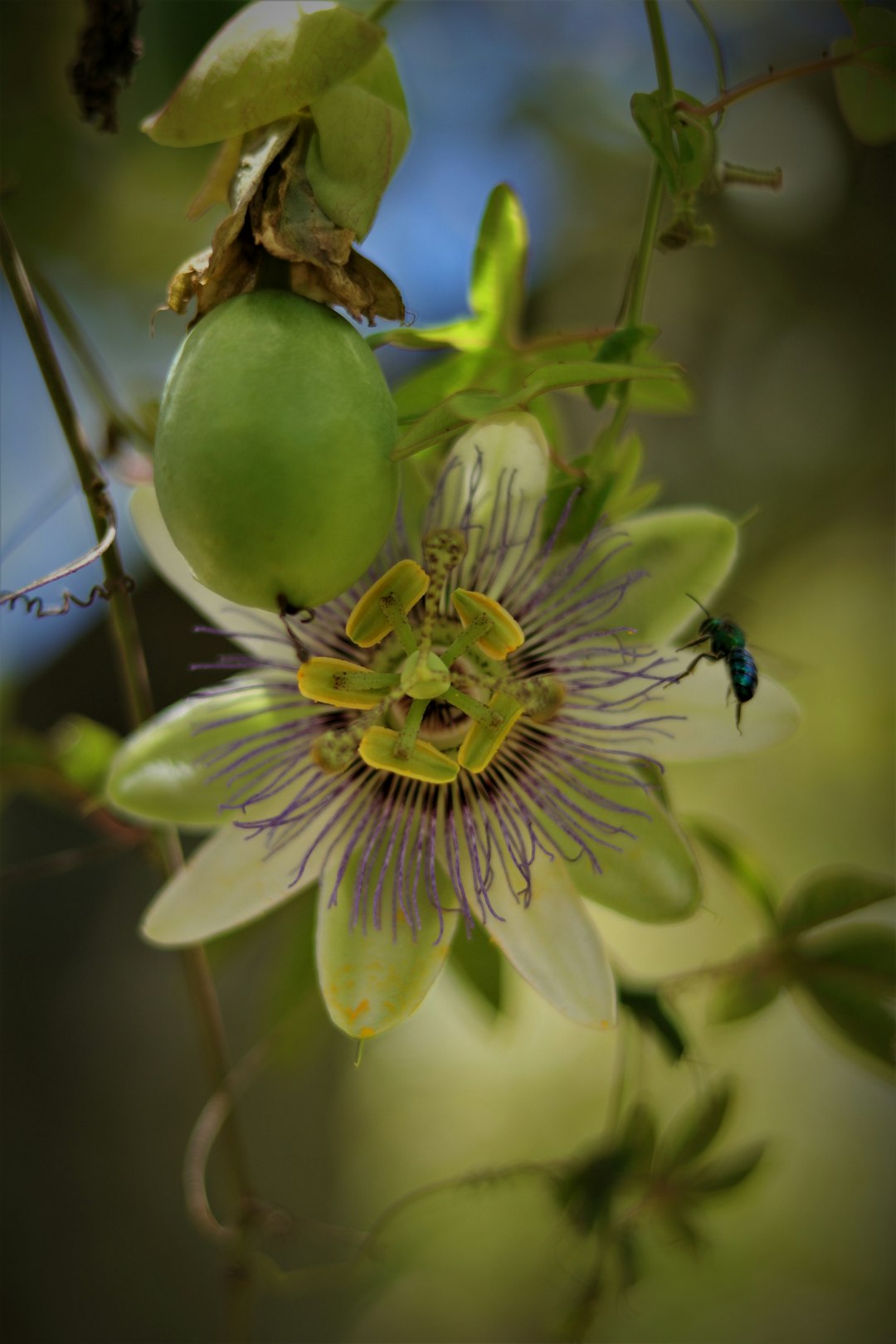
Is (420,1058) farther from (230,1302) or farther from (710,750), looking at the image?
(710,750)

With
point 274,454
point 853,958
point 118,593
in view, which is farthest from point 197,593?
point 853,958

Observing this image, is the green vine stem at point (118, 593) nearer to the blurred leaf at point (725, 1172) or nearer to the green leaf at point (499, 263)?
the green leaf at point (499, 263)

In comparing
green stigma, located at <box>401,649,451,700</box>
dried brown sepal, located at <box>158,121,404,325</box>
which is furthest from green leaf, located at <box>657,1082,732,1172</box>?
dried brown sepal, located at <box>158,121,404,325</box>

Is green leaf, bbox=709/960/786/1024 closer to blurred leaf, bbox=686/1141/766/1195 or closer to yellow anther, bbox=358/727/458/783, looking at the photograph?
blurred leaf, bbox=686/1141/766/1195

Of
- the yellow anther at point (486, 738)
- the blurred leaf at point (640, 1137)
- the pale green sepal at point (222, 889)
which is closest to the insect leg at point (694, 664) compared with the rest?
the yellow anther at point (486, 738)

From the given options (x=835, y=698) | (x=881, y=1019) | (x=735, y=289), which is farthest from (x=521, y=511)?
(x=835, y=698)

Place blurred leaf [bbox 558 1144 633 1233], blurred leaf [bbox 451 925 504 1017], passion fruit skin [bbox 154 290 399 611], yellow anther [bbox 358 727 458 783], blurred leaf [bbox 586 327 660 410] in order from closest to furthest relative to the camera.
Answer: passion fruit skin [bbox 154 290 399 611] < blurred leaf [bbox 586 327 660 410] < yellow anther [bbox 358 727 458 783] < blurred leaf [bbox 451 925 504 1017] < blurred leaf [bbox 558 1144 633 1233]
